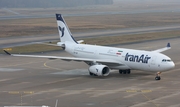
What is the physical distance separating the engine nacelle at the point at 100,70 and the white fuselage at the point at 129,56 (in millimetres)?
1999

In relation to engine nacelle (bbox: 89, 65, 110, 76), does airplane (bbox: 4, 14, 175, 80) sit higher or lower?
higher

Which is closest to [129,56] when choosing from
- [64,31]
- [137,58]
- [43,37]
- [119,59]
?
[137,58]

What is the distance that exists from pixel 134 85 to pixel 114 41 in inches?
1860

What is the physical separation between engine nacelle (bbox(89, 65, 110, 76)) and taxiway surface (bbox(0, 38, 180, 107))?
68 cm

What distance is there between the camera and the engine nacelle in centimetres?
5409

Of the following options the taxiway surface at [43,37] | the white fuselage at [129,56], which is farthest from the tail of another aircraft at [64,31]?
the taxiway surface at [43,37]

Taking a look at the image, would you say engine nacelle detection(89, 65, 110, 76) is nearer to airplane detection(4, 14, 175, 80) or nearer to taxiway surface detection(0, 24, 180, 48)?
airplane detection(4, 14, 175, 80)

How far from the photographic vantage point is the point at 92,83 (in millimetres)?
51531

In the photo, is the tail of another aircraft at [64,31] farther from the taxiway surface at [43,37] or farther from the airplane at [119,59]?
the taxiway surface at [43,37]

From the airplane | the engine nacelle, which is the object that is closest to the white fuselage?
the airplane

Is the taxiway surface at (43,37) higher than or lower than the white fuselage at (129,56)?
higher

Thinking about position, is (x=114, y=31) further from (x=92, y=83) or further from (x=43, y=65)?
(x=92, y=83)

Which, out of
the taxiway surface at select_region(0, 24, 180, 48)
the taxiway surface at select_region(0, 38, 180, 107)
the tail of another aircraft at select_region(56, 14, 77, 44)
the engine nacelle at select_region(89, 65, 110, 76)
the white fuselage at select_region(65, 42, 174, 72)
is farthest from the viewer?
the taxiway surface at select_region(0, 24, 180, 48)

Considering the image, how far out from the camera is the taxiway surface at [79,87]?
137 feet
